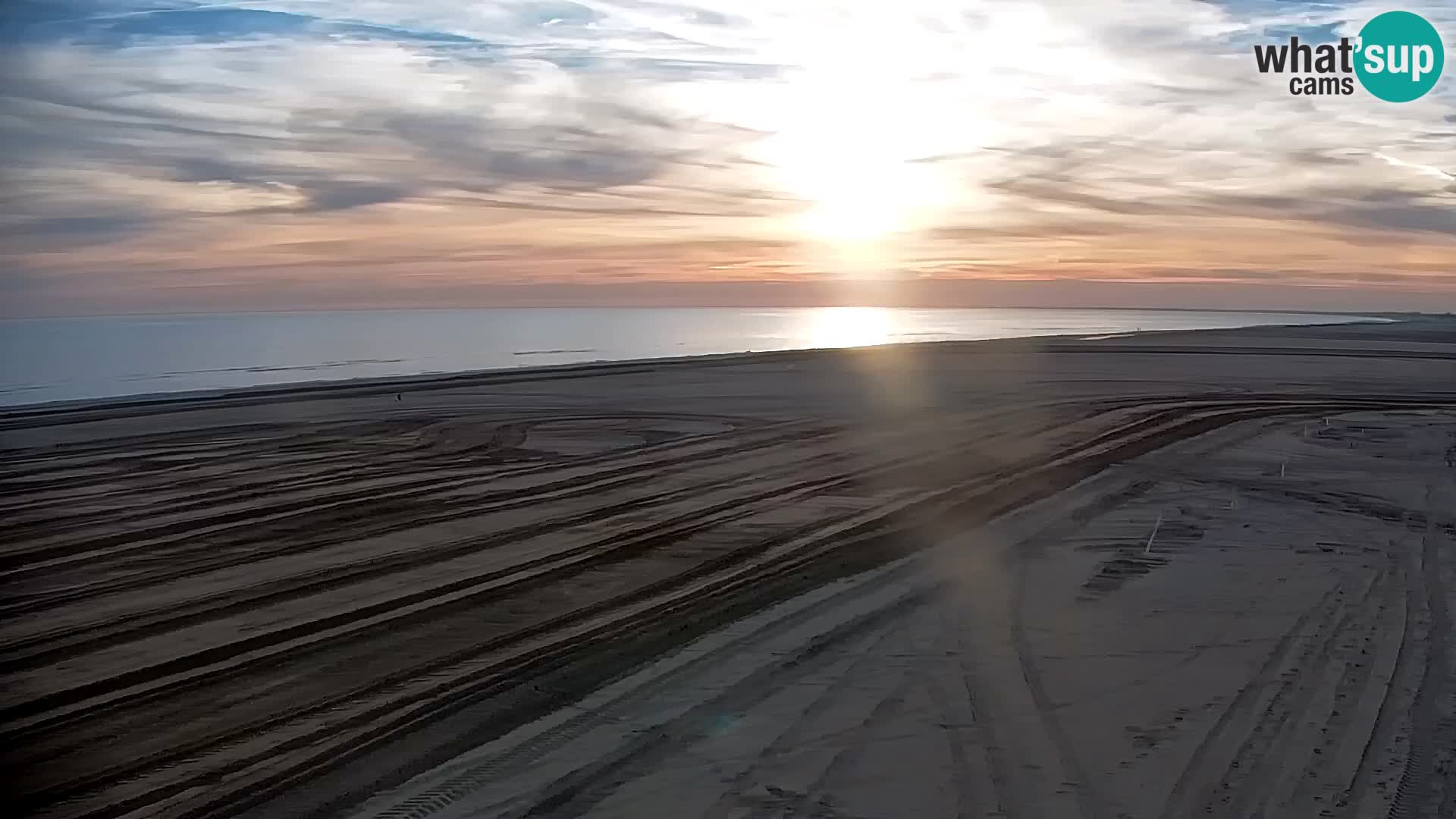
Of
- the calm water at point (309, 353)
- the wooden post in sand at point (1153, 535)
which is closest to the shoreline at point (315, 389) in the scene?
the calm water at point (309, 353)

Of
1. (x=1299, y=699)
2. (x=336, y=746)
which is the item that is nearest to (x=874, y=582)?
(x=1299, y=699)

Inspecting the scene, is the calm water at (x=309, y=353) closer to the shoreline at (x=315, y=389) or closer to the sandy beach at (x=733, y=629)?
the shoreline at (x=315, y=389)

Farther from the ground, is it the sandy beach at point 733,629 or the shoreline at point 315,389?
the shoreline at point 315,389

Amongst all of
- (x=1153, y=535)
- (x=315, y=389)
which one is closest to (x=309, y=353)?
(x=315, y=389)

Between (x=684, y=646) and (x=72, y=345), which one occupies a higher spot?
(x=72, y=345)

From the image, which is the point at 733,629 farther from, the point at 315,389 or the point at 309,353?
the point at 309,353

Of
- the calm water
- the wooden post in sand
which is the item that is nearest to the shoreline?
the calm water

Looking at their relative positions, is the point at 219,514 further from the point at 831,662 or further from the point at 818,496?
the point at 831,662
